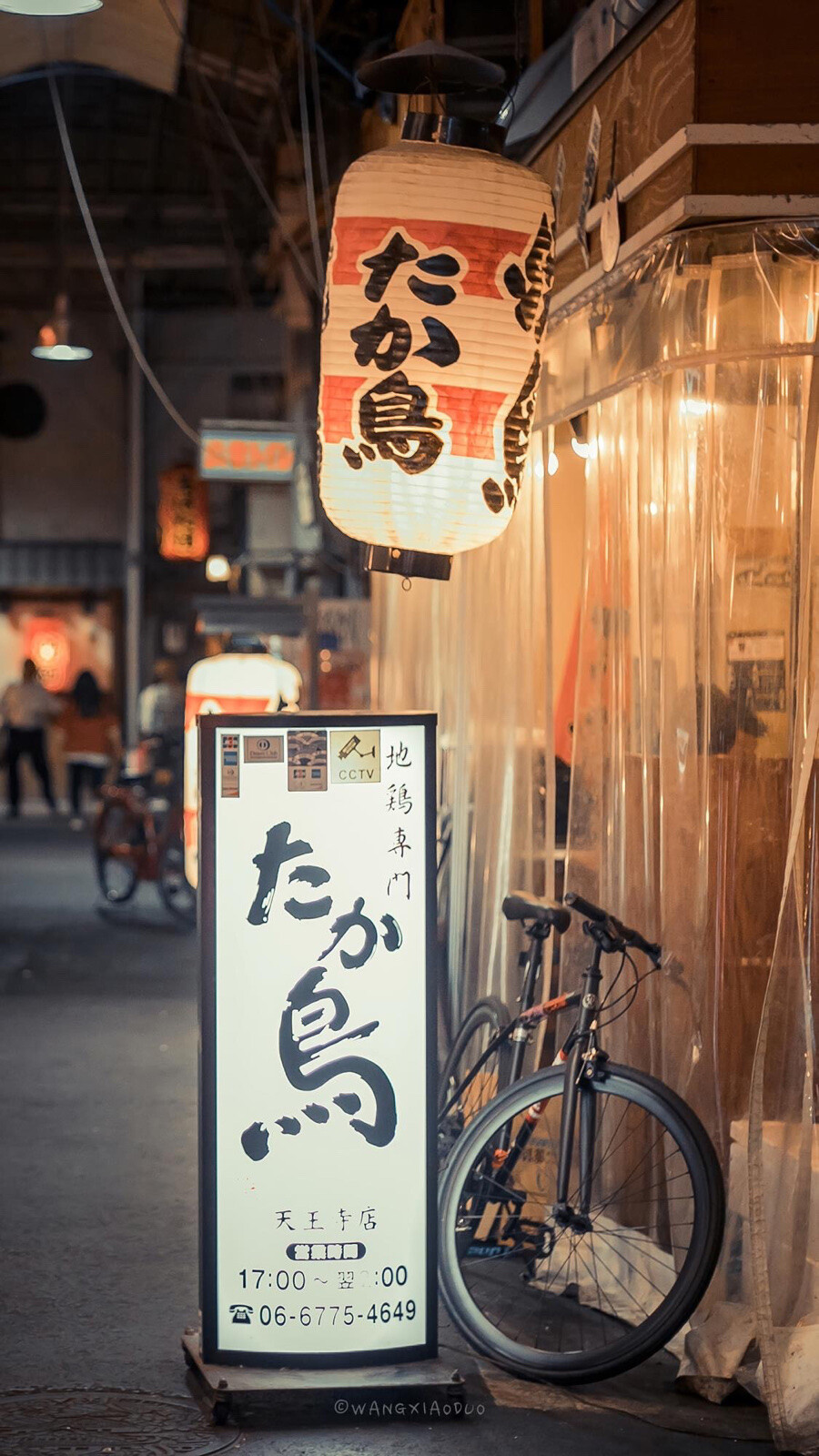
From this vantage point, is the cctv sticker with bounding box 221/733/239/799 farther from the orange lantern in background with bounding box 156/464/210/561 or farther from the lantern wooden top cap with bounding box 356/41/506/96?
the orange lantern in background with bounding box 156/464/210/561

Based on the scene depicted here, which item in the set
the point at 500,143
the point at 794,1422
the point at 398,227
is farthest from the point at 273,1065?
the point at 500,143

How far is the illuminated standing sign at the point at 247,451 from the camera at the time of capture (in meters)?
16.4

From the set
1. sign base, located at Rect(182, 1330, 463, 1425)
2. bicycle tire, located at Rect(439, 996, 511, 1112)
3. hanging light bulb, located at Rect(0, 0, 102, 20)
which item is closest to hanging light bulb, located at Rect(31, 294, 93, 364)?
hanging light bulb, located at Rect(0, 0, 102, 20)

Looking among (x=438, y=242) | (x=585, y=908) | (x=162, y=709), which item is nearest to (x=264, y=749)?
(x=585, y=908)

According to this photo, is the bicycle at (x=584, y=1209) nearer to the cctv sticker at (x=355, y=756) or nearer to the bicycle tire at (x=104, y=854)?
the cctv sticker at (x=355, y=756)

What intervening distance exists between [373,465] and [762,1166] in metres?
2.61

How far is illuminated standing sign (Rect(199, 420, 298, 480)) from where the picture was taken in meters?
16.4

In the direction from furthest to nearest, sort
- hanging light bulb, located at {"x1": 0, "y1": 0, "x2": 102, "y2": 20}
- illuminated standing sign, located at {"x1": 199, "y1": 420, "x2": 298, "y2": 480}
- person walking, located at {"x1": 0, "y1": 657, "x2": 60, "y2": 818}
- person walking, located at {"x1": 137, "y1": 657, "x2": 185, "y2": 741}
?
person walking, located at {"x1": 0, "y1": 657, "x2": 60, "y2": 818} < person walking, located at {"x1": 137, "y1": 657, "x2": 185, "y2": 741} < illuminated standing sign, located at {"x1": 199, "y1": 420, "x2": 298, "y2": 480} < hanging light bulb, located at {"x1": 0, "y1": 0, "x2": 102, "y2": 20}

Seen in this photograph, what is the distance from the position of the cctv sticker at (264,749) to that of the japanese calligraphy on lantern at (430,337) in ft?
3.87

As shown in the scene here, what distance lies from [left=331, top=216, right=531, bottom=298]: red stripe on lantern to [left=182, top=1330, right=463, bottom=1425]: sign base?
3428 millimetres

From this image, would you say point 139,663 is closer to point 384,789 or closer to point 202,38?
point 202,38

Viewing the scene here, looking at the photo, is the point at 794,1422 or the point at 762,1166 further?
the point at 762,1166

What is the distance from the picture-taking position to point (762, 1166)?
461 centimetres

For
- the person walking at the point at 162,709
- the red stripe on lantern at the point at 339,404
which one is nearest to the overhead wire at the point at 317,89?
the red stripe on lantern at the point at 339,404
